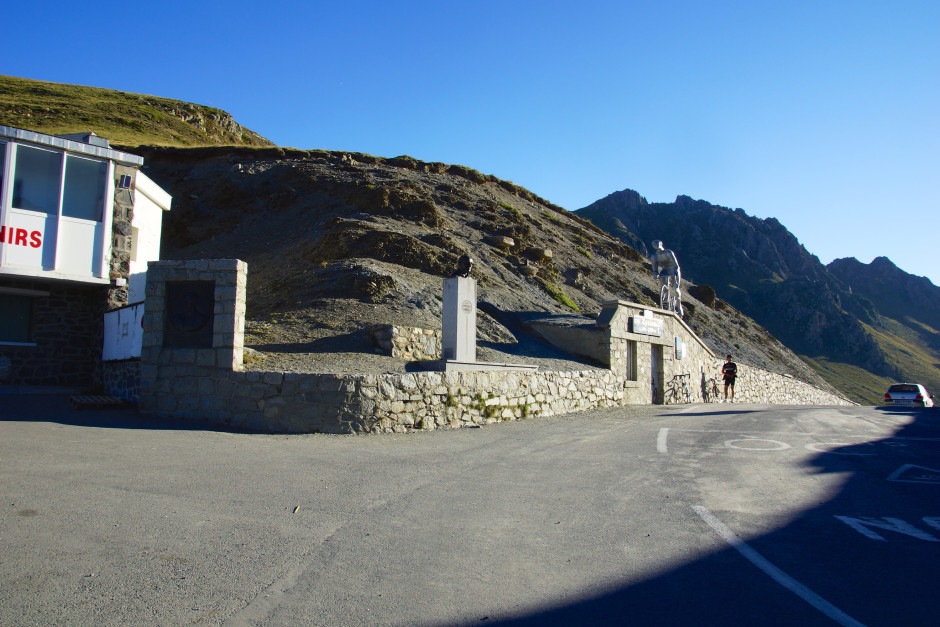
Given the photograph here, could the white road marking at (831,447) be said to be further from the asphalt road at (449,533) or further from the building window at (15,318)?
the building window at (15,318)

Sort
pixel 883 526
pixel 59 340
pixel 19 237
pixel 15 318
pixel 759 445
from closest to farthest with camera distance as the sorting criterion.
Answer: pixel 883 526 → pixel 759 445 → pixel 19 237 → pixel 15 318 → pixel 59 340

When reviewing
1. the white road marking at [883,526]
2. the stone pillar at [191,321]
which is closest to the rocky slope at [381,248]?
the stone pillar at [191,321]

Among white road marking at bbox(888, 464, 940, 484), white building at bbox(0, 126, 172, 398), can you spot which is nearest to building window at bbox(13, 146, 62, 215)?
white building at bbox(0, 126, 172, 398)

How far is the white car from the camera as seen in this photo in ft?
81.6

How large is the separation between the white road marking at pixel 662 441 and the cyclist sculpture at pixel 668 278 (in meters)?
14.3

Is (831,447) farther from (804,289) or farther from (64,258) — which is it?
(804,289)

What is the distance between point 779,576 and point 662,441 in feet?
22.3

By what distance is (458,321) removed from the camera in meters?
13.6

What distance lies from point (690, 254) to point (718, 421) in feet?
300

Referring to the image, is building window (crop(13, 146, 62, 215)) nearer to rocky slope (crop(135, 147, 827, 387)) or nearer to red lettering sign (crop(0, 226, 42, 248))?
red lettering sign (crop(0, 226, 42, 248))

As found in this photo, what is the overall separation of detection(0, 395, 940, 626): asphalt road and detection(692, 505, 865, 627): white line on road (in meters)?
0.02

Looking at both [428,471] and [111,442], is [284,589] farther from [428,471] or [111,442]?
[111,442]

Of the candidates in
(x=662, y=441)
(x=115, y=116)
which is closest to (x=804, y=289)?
(x=115, y=116)

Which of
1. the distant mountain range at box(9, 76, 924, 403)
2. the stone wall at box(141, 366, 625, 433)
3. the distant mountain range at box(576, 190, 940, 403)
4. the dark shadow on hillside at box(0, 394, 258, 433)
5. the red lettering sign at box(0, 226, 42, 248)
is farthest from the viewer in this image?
the distant mountain range at box(576, 190, 940, 403)
